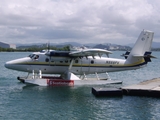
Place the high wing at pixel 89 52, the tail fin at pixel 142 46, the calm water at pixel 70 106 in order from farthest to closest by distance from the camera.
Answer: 1. the tail fin at pixel 142 46
2. the high wing at pixel 89 52
3. the calm water at pixel 70 106

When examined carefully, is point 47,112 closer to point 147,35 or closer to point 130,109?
point 130,109

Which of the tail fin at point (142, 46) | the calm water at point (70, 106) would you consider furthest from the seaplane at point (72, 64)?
the calm water at point (70, 106)

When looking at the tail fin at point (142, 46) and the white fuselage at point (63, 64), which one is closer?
the white fuselage at point (63, 64)

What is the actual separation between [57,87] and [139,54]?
29.5 ft

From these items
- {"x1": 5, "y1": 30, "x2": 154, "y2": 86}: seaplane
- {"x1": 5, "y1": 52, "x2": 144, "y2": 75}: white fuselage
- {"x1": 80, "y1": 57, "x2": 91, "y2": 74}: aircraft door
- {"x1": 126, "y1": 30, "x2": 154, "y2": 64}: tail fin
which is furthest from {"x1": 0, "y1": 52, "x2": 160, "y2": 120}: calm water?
{"x1": 126, "y1": 30, "x2": 154, "y2": 64}: tail fin

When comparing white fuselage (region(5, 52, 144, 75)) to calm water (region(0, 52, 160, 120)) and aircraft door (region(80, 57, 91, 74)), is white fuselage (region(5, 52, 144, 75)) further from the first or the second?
calm water (region(0, 52, 160, 120))

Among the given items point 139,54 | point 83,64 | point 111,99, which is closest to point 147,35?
point 139,54

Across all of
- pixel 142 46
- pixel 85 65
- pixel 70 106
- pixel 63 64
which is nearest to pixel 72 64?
pixel 63 64

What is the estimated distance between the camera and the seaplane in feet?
93.8

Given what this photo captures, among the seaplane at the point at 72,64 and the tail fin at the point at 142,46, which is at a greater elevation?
the tail fin at the point at 142,46

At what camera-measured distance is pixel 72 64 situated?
97.5 ft

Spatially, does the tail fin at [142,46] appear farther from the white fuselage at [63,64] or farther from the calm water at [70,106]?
the calm water at [70,106]

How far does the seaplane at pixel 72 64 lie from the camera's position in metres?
28.6

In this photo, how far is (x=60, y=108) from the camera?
1955 centimetres
